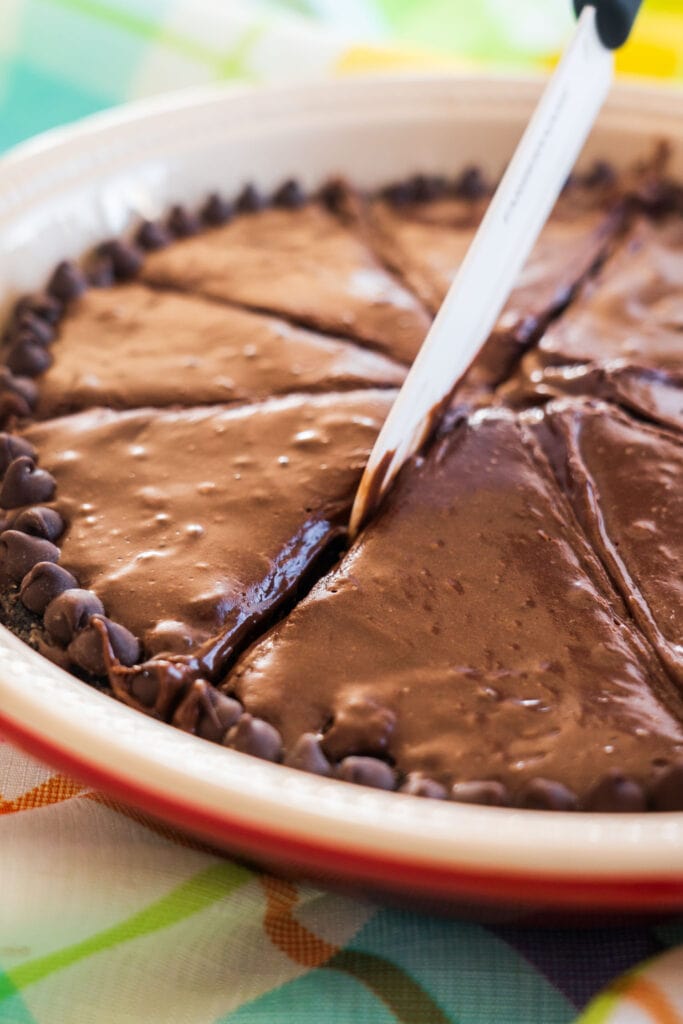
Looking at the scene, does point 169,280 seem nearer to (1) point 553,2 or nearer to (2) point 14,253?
(2) point 14,253

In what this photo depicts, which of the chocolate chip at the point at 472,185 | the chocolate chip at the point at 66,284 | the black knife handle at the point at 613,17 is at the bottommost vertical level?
the chocolate chip at the point at 66,284

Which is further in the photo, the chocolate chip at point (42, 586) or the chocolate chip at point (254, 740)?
the chocolate chip at point (42, 586)

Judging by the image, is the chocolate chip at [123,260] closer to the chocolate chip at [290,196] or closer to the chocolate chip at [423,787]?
the chocolate chip at [290,196]

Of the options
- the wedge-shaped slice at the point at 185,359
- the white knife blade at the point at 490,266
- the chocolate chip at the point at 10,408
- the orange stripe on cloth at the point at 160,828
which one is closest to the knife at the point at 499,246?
the white knife blade at the point at 490,266

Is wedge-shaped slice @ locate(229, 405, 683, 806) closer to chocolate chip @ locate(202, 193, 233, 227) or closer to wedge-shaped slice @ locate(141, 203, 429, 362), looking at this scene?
wedge-shaped slice @ locate(141, 203, 429, 362)

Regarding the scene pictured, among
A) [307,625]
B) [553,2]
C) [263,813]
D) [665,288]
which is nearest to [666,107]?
[665,288]

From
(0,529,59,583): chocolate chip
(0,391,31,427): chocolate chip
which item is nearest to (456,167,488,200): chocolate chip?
(0,391,31,427): chocolate chip

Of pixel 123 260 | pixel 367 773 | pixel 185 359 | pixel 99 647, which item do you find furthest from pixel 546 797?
pixel 123 260
